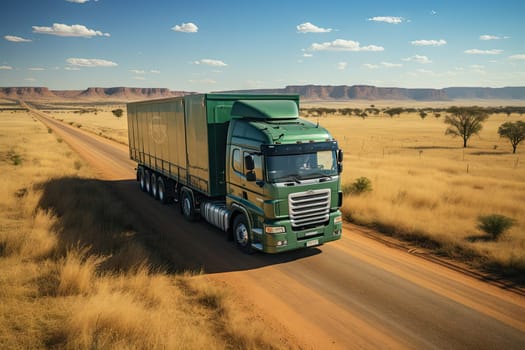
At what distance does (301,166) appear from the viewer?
9125mm

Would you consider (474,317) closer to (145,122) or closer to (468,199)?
(468,199)

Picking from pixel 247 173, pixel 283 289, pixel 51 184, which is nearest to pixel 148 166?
pixel 51 184

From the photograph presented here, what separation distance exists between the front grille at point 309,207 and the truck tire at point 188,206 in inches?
184

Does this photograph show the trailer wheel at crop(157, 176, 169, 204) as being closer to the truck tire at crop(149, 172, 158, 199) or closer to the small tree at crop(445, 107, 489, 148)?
the truck tire at crop(149, 172, 158, 199)

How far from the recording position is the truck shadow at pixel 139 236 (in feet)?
29.7

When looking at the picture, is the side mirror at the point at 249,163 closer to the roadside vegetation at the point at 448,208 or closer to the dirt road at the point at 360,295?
the dirt road at the point at 360,295

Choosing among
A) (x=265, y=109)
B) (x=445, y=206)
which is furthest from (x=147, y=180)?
(x=445, y=206)

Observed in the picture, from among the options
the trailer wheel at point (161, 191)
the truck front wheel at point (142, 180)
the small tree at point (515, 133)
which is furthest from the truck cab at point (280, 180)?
the small tree at point (515, 133)

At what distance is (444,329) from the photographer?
641 cm

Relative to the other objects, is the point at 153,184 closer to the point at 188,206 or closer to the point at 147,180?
the point at 147,180

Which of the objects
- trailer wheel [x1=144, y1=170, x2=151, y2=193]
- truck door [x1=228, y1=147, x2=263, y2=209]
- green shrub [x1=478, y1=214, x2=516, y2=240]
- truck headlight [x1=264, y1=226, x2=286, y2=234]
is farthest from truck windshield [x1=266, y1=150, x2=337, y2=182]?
trailer wheel [x1=144, y1=170, x2=151, y2=193]

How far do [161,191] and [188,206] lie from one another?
305 cm

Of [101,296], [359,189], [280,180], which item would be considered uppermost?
[280,180]

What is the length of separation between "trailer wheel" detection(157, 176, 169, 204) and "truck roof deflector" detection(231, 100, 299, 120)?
20.0 feet
